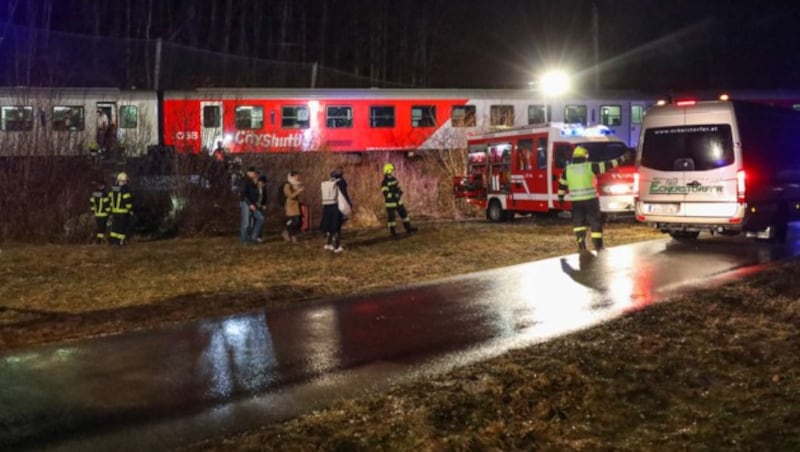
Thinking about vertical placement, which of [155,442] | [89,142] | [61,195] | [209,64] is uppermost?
[209,64]

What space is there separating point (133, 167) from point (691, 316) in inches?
544

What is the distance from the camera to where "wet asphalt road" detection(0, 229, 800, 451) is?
514 centimetres

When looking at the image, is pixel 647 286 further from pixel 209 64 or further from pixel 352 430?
pixel 209 64

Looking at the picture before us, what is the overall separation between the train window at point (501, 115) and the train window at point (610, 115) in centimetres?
432

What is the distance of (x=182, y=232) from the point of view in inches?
661

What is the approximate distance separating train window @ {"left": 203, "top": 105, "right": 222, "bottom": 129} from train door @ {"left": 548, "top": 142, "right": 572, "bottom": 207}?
8.31 m

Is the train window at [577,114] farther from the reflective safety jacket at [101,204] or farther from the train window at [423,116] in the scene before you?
the reflective safety jacket at [101,204]

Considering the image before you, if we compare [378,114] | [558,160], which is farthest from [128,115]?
[558,160]

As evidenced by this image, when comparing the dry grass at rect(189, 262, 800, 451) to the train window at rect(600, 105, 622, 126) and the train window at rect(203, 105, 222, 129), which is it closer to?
the train window at rect(203, 105, 222, 129)

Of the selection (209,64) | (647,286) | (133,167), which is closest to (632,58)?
(209,64)

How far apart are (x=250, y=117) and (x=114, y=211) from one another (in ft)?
40.8

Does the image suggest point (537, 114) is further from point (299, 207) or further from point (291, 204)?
point (291, 204)

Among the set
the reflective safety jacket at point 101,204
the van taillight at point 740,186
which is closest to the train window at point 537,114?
the van taillight at point 740,186

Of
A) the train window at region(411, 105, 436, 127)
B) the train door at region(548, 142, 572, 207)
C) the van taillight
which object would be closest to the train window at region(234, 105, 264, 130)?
the train window at region(411, 105, 436, 127)
